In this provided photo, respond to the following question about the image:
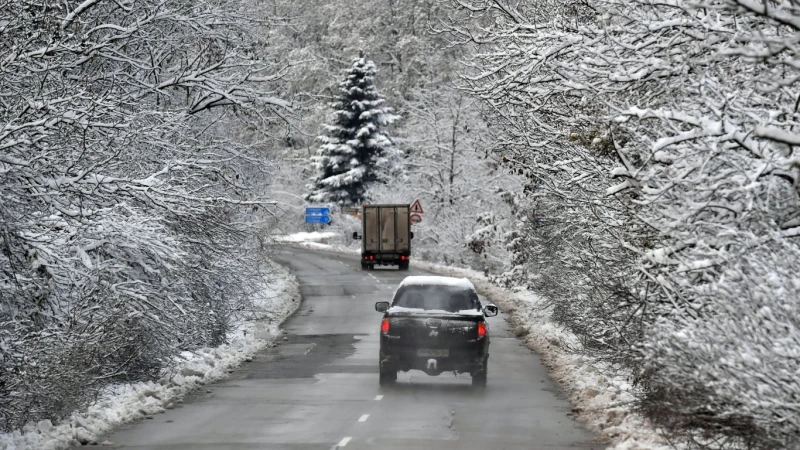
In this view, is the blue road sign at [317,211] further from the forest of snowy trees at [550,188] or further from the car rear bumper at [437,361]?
the car rear bumper at [437,361]

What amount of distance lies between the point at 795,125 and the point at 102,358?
9.61 m

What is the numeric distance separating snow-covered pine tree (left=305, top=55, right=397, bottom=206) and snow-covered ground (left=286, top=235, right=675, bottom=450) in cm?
5030

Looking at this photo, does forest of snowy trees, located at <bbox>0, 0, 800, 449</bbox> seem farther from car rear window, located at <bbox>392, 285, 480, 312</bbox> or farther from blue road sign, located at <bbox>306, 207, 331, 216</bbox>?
blue road sign, located at <bbox>306, 207, 331, 216</bbox>

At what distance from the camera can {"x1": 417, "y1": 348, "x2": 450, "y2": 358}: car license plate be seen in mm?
20344

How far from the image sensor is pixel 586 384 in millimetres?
20250

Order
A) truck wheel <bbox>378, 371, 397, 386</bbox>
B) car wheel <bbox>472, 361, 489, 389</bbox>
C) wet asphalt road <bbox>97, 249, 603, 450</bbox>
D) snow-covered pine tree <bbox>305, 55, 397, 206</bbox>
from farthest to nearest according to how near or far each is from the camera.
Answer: snow-covered pine tree <bbox>305, 55, 397, 206</bbox>, truck wheel <bbox>378, 371, 397, 386</bbox>, car wheel <bbox>472, 361, 489, 389</bbox>, wet asphalt road <bbox>97, 249, 603, 450</bbox>

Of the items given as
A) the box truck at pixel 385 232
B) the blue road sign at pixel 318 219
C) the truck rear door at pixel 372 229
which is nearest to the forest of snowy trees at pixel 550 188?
the box truck at pixel 385 232

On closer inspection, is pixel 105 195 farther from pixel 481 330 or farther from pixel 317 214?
pixel 317 214

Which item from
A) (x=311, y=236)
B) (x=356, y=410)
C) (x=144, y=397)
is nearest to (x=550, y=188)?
(x=356, y=410)

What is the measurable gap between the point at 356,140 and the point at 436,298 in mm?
70225

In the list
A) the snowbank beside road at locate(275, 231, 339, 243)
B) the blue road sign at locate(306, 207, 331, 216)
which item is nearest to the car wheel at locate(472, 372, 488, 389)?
the blue road sign at locate(306, 207, 331, 216)

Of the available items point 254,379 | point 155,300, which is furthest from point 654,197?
point 254,379

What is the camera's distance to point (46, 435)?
14156 millimetres

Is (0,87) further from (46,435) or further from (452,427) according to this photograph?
(452,427)
